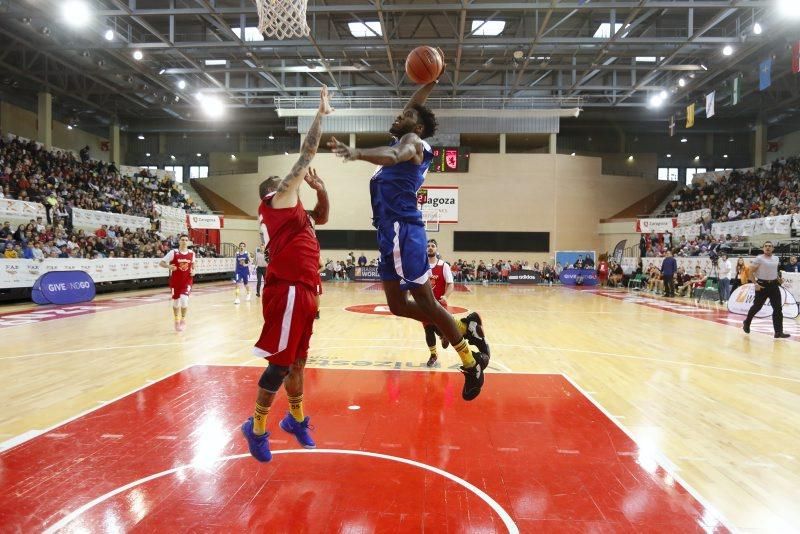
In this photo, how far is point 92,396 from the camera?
5.14 m

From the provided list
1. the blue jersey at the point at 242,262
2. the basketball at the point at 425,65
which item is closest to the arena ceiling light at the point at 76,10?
the blue jersey at the point at 242,262

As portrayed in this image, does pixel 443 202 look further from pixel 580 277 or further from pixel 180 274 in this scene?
pixel 180 274

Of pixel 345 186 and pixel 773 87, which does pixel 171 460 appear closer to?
pixel 345 186

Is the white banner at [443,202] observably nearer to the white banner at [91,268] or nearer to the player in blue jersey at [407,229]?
the white banner at [91,268]

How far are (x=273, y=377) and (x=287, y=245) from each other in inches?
34.2

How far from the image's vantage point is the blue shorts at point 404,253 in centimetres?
353

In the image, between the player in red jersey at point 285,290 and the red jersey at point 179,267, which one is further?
the red jersey at point 179,267

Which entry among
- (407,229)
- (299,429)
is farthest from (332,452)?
(407,229)

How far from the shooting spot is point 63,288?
1378cm

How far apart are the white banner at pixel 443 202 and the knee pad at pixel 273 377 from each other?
898 inches

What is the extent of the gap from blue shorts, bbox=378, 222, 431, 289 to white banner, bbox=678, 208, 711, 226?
2450 centimetres

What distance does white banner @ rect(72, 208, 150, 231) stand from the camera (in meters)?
18.8

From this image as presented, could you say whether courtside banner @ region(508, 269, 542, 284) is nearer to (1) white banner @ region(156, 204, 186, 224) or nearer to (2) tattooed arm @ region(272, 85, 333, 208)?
(1) white banner @ region(156, 204, 186, 224)

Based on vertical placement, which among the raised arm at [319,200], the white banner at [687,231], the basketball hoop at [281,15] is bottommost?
the raised arm at [319,200]
